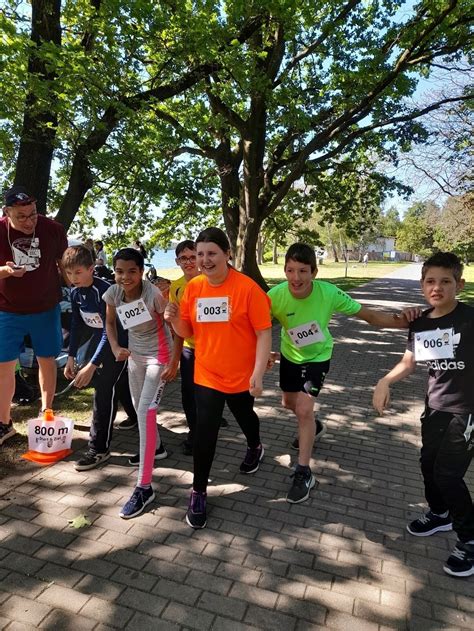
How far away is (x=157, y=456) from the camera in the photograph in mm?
4008

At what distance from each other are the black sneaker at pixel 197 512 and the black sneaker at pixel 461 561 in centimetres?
157

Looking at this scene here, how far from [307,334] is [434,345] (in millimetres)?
1025

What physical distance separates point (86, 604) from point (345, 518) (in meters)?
1.84

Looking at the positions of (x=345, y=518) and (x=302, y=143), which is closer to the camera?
(x=345, y=518)

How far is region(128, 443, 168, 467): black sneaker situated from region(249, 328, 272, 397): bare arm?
59.3 inches

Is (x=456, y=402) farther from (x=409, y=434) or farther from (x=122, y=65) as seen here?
(x=122, y=65)

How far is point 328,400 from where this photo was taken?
604 centimetres

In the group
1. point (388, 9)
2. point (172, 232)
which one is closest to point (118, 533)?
point (388, 9)

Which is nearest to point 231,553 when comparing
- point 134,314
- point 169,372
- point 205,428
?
point 205,428

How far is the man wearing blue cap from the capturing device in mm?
3924

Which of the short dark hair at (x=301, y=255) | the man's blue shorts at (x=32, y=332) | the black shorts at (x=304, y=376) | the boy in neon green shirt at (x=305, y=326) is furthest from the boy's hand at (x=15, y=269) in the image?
the black shorts at (x=304, y=376)

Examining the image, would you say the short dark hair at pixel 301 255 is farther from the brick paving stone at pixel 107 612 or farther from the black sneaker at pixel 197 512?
the brick paving stone at pixel 107 612

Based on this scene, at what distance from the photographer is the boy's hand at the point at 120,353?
11.3ft

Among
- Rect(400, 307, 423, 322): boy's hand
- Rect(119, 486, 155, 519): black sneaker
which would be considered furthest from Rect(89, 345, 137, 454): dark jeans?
Rect(400, 307, 423, 322): boy's hand
